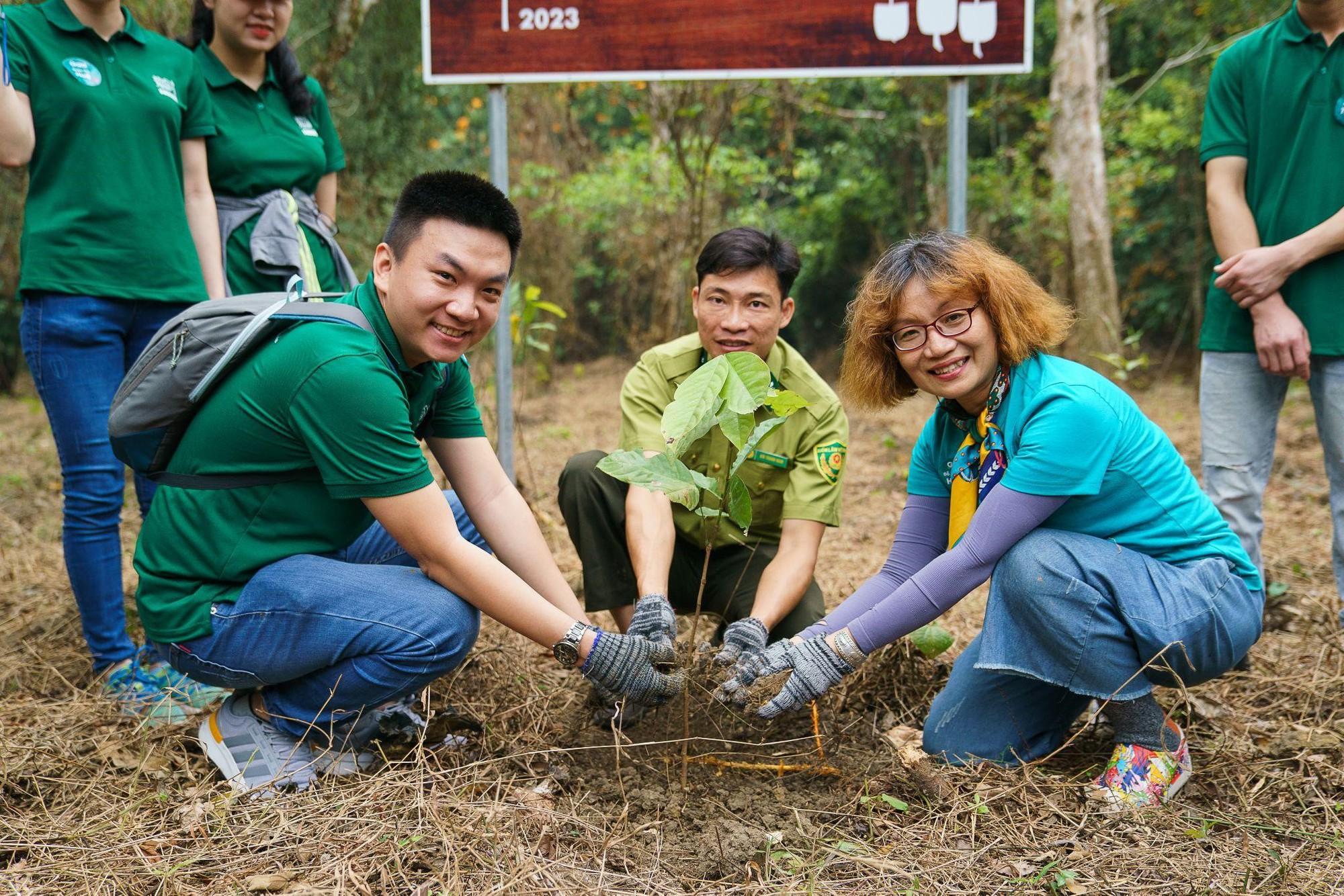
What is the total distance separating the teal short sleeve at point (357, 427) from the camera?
6.34ft

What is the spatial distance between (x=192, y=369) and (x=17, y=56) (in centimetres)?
102

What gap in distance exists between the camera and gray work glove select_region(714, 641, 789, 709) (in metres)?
2.04

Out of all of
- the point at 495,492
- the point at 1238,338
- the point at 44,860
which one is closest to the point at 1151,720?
the point at 1238,338

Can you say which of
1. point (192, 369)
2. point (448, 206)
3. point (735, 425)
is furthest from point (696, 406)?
point (192, 369)

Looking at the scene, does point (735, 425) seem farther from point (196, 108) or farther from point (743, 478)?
point (196, 108)

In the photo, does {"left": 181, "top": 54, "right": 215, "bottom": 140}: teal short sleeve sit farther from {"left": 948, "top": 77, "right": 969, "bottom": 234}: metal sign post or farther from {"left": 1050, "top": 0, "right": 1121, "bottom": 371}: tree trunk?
{"left": 1050, "top": 0, "right": 1121, "bottom": 371}: tree trunk

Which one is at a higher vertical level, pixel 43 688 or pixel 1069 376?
pixel 1069 376

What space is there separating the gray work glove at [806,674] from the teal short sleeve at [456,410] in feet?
3.00

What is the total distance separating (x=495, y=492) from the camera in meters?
2.43

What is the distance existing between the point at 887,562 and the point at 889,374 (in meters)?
0.44

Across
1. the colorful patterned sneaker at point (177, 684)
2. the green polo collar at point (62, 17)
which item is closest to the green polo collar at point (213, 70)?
the green polo collar at point (62, 17)

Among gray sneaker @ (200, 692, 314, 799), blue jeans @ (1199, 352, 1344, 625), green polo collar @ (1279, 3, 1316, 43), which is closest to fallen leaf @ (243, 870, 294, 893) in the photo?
gray sneaker @ (200, 692, 314, 799)

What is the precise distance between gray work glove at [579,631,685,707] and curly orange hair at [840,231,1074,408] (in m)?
0.78

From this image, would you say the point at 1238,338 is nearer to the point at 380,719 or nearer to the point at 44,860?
the point at 380,719
